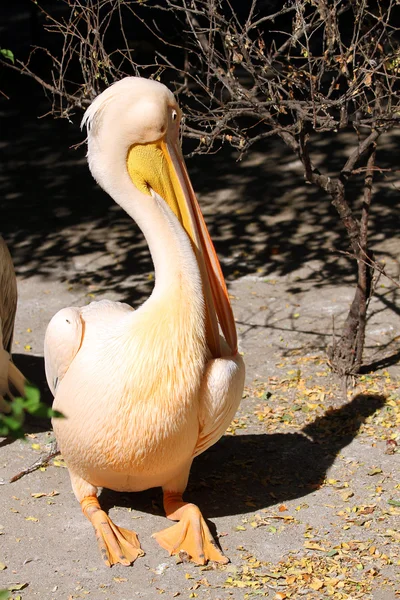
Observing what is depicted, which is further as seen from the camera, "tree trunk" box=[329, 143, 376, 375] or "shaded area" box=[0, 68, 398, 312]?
"shaded area" box=[0, 68, 398, 312]

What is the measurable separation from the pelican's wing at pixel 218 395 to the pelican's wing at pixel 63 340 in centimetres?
62

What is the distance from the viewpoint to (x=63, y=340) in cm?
388

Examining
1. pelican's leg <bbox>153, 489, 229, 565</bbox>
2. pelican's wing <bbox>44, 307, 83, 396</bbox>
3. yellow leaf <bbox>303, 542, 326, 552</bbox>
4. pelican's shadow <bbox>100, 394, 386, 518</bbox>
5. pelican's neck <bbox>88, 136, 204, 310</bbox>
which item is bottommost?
pelican's shadow <bbox>100, 394, 386, 518</bbox>

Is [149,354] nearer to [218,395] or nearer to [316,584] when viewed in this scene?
[218,395]

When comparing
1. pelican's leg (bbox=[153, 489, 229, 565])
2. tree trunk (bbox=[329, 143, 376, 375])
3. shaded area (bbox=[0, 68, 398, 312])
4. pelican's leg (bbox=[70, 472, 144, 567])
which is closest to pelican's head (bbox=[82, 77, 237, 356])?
pelican's leg (bbox=[153, 489, 229, 565])

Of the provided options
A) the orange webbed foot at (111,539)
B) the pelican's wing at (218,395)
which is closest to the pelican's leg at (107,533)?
the orange webbed foot at (111,539)

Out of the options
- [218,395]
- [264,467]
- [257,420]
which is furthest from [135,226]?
[218,395]

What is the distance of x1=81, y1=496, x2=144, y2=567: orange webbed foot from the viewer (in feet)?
12.4

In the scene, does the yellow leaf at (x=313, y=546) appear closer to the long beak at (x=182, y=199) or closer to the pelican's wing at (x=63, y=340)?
the long beak at (x=182, y=199)

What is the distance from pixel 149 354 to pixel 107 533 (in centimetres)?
87

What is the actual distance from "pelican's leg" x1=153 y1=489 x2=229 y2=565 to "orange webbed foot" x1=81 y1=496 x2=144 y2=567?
0.41ft

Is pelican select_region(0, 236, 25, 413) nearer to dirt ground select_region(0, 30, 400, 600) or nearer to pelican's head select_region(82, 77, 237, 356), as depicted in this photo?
dirt ground select_region(0, 30, 400, 600)

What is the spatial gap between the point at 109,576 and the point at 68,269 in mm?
4067

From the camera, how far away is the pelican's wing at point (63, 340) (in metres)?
3.88
